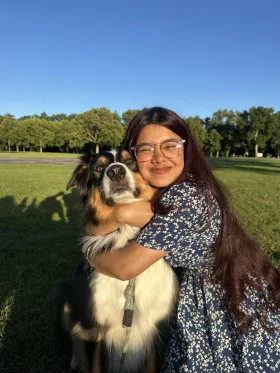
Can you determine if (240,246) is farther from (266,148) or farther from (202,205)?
(266,148)

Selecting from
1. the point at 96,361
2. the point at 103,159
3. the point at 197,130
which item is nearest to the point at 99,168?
the point at 103,159

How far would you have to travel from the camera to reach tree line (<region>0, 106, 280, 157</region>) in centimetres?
6762

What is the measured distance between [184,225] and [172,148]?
0.64 m

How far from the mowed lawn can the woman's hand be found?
948mm

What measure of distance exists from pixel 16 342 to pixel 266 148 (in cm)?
8410

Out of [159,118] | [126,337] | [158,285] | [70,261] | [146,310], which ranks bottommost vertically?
[70,261]

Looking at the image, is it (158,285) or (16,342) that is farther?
(16,342)

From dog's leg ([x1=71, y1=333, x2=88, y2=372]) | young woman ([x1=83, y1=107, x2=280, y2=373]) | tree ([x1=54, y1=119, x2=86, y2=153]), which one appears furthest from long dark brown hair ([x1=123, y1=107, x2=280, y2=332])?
tree ([x1=54, y1=119, x2=86, y2=153])

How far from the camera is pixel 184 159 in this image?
8.00 ft

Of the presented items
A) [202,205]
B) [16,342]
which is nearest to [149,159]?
[202,205]

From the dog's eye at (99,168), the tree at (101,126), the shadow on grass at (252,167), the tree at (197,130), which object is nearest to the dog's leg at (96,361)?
the dog's eye at (99,168)

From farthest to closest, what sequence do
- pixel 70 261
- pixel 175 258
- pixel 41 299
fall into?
pixel 70 261 < pixel 41 299 < pixel 175 258

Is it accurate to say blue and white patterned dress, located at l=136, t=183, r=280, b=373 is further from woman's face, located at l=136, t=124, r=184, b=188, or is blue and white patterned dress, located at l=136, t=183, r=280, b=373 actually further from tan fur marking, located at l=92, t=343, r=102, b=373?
tan fur marking, located at l=92, t=343, r=102, b=373

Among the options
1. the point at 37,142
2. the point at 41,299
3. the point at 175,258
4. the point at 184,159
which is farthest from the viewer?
the point at 37,142
